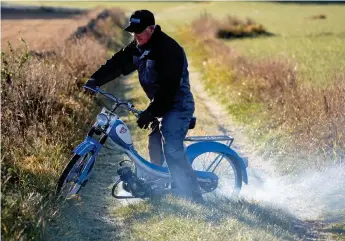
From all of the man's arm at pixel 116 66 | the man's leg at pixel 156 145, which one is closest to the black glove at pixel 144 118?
the man's leg at pixel 156 145

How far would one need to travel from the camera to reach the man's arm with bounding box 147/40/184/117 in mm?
5348

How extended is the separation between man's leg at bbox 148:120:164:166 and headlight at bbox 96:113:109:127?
620 mm

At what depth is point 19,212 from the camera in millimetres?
4684

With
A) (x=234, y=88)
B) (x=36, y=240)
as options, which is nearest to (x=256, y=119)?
(x=234, y=88)

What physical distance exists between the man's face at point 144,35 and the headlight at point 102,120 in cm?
84

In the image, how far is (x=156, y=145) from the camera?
20.2 ft

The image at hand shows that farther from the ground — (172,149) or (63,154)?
(172,149)

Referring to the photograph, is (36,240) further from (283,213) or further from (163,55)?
(283,213)

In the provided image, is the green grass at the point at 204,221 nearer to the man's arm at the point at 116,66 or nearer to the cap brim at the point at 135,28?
the man's arm at the point at 116,66

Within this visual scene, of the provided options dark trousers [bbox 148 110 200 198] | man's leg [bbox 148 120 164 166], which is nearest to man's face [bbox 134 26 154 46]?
dark trousers [bbox 148 110 200 198]

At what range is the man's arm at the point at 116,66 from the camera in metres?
5.76

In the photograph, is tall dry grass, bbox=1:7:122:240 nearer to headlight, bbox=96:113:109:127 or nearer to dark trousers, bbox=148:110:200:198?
headlight, bbox=96:113:109:127

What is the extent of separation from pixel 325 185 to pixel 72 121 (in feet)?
12.4

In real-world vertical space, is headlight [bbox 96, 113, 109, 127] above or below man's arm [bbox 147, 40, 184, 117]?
below
